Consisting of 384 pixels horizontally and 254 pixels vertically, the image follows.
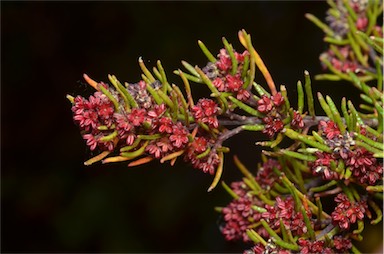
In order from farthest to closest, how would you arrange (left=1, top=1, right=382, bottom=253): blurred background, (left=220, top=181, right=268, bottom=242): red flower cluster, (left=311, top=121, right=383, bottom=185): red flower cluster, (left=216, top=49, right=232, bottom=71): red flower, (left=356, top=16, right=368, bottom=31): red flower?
(left=1, top=1, right=382, bottom=253): blurred background
(left=356, top=16, right=368, bottom=31): red flower
(left=220, top=181, right=268, bottom=242): red flower cluster
(left=216, top=49, right=232, bottom=71): red flower
(left=311, top=121, right=383, bottom=185): red flower cluster

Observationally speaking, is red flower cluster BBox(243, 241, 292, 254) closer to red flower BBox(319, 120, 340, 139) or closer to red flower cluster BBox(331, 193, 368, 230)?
red flower cluster BBox(331, 193, 368, 230)

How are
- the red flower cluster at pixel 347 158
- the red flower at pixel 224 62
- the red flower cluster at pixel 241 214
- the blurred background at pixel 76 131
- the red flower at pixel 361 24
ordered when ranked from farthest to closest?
1. the blurred background at pixel 76 131
2. the red flower at pixel 361 24
3. the red flower cluster at pixel 241 214
4. the red flower at pixel 224 62
5. the red flower cluster at pixel 347 158

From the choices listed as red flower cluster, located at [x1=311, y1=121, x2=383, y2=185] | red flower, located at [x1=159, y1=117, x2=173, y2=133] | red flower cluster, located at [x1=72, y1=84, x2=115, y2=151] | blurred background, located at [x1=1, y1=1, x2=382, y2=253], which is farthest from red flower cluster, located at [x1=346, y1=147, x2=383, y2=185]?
blurred background, located at [x1=1, y1=1, x2=382, y2=253]

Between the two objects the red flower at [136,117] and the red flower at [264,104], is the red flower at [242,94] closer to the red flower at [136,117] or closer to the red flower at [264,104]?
the red flower at [264,104]

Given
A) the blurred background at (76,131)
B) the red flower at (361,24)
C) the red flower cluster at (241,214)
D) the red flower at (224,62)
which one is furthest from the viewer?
the blurred background at (76,131)

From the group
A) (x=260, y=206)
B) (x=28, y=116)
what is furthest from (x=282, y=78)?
(x=260, y=206)

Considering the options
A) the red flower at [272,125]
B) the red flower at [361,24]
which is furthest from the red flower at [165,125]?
the red flower at [361,24]

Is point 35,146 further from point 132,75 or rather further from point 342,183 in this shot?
point 342,183
